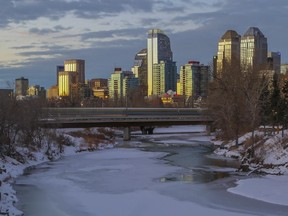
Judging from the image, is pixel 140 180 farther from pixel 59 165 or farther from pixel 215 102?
pixel 215 102

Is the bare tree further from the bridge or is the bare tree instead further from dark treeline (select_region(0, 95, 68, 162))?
dark treeline (select_region(0, 95, 68, 162))

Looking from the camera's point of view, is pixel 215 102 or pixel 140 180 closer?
pixel 140 180

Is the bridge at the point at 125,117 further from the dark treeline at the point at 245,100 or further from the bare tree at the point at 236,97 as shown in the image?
the dark treeline at the point at 245,100

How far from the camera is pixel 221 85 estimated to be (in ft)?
220

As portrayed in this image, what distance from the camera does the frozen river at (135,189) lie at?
24.4 metres

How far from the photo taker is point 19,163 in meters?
43.5

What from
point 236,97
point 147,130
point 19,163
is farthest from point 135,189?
point 147,130

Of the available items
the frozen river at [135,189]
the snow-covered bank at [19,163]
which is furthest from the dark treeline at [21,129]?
the frozen river at [135,189]

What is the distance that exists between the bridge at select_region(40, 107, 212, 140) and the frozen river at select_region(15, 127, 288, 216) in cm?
2924

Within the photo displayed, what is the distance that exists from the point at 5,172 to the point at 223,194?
53.4 ft

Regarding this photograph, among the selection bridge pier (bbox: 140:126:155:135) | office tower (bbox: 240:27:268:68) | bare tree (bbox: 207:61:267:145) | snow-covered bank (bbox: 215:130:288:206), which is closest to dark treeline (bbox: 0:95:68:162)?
snow-covered bank (bbox: 215:130:288:206)

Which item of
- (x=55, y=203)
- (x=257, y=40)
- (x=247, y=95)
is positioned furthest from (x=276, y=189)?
(x=257, y=40)

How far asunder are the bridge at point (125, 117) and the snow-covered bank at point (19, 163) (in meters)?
5.86

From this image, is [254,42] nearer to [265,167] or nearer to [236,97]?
[236,97]
